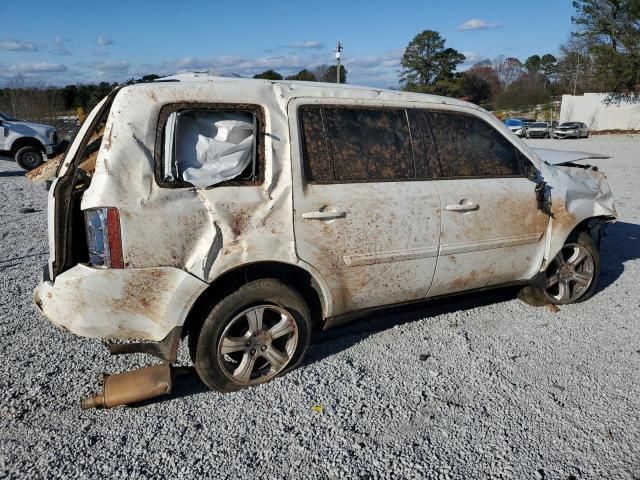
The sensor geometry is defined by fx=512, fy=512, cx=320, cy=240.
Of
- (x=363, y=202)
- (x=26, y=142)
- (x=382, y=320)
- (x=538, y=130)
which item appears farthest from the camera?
(x=538, y=130)

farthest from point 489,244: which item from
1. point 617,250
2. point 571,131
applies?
point 571,131

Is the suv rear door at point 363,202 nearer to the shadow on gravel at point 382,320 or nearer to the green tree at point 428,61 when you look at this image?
the shadow on gravel at point 382,320

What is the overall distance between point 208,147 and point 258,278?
87 cm


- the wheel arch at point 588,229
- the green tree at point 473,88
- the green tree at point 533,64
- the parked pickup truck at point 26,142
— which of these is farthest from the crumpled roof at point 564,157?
the green tree at point 533,64

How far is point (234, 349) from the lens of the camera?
10.6 feet

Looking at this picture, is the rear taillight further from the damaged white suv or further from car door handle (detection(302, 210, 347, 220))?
car door handle (detection(302, 210, 347, 220))

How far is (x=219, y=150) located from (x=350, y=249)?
1063mm

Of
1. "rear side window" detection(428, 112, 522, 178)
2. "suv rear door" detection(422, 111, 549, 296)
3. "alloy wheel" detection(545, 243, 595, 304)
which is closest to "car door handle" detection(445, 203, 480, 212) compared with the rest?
"suv rear door" detection(422, 111, 549, 296)

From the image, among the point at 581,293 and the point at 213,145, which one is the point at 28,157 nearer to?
the point at 213,145

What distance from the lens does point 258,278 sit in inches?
129

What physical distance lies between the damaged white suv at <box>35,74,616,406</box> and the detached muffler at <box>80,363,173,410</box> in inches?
0.5

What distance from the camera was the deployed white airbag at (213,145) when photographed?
3.03 metres

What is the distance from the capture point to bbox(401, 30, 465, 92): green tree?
63.5 meters

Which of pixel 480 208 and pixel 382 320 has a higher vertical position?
pixel 480 208
